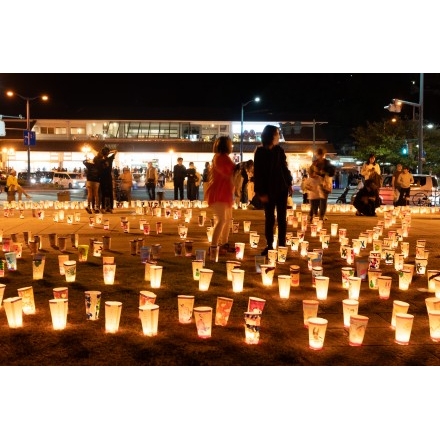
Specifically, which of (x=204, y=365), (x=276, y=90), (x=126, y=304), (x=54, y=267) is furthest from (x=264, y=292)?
(x=276, y=90)

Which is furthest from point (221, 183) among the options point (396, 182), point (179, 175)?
point (396, 182)

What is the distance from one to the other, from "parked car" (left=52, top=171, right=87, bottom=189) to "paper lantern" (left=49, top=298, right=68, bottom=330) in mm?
36163

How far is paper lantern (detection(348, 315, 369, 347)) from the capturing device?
4.29 metres

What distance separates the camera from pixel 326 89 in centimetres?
7419

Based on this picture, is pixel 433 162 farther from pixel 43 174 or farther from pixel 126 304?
pixel 126 304

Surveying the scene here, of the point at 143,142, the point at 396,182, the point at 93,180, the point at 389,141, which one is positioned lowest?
the point at 396,182

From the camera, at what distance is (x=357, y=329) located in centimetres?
431

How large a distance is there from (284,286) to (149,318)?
5.96 feet

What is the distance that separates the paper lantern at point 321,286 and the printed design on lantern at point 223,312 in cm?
132

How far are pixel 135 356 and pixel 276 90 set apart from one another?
75300 mm

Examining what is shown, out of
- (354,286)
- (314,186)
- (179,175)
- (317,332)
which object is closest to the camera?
(317,332)

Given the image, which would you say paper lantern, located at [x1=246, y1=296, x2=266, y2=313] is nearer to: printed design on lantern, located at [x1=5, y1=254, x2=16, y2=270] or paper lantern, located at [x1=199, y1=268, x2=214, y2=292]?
paper lantern, located at [x1=199, y1=268, x2=214, y2=292]

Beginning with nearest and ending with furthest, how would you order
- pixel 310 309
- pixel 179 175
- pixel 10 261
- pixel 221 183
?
pixel 310 309, pixel 10 261, pixel 221 183, pixel 179 175

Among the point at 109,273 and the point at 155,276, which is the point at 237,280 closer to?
the point at 155,276
